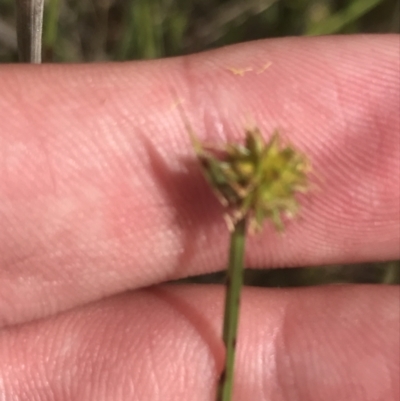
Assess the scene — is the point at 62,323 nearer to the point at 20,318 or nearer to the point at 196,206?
the point at 20,318

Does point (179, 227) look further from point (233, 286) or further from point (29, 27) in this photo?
point (29, 27)

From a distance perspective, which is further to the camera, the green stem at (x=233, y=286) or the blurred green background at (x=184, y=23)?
the blurred green background at (x=184, y=23)

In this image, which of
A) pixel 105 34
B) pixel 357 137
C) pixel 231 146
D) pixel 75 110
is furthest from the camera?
pixel 105 34

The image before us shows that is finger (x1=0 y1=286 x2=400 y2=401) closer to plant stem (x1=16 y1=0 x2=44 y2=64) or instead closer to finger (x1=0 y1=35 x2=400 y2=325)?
finger (x1=0 y1=35 x2=400 y2=325)

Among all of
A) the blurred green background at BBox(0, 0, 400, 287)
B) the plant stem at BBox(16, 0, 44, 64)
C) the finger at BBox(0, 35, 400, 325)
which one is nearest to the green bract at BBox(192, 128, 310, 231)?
the finger at BBox(0, 35, 400, 325)

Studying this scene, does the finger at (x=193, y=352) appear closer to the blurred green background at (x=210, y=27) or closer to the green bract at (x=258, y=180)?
the blurred green background at (x=210, y=27)

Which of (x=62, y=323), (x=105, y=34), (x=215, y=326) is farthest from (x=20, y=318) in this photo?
(x=105, y=34)

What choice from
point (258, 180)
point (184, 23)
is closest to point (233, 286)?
point (258, 180)

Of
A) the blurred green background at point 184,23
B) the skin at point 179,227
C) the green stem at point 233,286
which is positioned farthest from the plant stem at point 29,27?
the green stem at point 233,286
